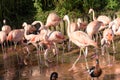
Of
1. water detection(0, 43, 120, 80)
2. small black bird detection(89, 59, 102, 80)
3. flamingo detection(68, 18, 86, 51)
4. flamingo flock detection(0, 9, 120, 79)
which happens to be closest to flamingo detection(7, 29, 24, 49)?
flamingo flock detection(0, 9, 120, 79)

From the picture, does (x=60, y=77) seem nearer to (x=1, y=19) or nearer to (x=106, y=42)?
(x=106, y=42)

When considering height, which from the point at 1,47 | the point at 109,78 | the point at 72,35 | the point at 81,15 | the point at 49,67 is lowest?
the point at 109,78

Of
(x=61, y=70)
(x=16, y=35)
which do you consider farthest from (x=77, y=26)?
(x=61, y=70)

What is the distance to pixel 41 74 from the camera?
1031 cm

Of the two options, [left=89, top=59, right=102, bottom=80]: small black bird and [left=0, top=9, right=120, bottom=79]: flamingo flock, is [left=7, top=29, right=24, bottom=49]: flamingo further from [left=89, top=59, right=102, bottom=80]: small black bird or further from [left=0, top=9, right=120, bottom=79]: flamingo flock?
[left=89, top=59, right=102, bottom=80]: small black bird

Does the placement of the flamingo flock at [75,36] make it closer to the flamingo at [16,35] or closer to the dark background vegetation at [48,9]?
the flamingo at [16,35]

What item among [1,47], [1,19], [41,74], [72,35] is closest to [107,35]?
[72,35]

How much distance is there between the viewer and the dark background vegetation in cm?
1733

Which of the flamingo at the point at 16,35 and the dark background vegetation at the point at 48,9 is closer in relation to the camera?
the flamingo at the point at 16,35

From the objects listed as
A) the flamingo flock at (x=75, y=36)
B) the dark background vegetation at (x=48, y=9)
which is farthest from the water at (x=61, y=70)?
the dark background vegetation at (x=48, y=9)

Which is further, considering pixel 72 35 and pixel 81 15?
pixel 81 15

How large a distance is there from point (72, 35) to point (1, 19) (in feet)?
24.2

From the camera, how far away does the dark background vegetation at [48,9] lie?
17.3 metres

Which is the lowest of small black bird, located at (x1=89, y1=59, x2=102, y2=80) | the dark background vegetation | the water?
small black bird, located at (x1=89, y1=59, x2=102, y2=80)
